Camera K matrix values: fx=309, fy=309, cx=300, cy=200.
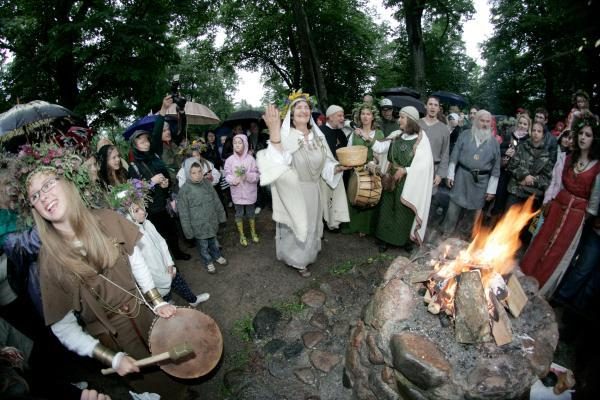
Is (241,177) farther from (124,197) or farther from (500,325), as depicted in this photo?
(500,325)

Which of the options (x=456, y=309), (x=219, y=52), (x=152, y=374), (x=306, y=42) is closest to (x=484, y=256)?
(x=456, y=309)

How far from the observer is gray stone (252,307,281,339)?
3703 millimetres

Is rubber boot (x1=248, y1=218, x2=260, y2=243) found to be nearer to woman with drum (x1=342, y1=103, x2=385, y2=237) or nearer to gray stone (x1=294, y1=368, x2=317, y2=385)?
woman with drum (x1=342, y1=103, x2=385, y2=237)

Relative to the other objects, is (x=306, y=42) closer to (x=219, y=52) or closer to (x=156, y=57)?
(x=156, y=57)

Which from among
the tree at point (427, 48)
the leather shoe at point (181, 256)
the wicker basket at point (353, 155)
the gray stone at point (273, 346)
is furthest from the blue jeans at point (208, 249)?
the tree at point (427, 48)

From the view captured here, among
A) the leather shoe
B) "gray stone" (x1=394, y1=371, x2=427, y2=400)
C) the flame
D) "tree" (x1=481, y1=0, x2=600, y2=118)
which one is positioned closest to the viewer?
"gray stone" (x1=394, y1=371, x2=427, y2=400)

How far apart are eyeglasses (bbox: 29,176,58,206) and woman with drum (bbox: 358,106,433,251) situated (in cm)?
419

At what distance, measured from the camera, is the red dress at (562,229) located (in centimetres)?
370

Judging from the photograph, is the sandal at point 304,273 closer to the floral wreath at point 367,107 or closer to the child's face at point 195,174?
the child's face at point 195,174

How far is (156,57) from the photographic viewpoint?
10.2 m

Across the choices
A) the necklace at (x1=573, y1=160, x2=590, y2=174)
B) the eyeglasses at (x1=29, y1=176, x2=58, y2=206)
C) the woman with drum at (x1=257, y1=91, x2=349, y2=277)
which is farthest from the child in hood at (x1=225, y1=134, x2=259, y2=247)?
the necklace at (x1=573, y1=160, x2=590, y2=174)

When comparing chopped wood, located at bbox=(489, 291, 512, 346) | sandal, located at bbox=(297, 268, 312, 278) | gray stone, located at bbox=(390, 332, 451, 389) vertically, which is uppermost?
chopped wood, located at bbox=(489, 291, 512, 346)

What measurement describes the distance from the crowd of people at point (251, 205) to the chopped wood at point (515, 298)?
1.80 metres

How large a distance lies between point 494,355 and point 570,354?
81.1 inches
